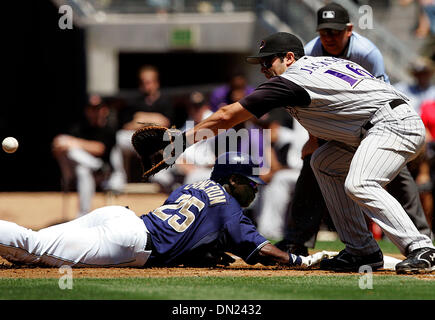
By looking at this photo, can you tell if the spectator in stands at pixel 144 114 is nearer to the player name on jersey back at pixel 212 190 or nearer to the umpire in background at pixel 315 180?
the umpire in background at pixel 315 180

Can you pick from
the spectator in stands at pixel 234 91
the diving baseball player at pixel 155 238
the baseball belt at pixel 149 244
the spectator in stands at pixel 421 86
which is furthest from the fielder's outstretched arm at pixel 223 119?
the spectator in stands at pixel 421 86

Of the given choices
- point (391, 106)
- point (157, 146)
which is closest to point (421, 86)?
point (391, 106)

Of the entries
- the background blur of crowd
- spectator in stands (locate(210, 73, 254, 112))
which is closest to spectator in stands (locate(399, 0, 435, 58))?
the background blur of crowd

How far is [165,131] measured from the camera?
558 centimetres

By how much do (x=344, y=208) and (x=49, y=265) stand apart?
92.0 inches

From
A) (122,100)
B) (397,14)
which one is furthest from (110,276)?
(397,14)

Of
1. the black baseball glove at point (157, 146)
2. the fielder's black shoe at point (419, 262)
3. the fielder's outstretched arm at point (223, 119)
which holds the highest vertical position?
the fielder's outstretched arm at point (223, 119)

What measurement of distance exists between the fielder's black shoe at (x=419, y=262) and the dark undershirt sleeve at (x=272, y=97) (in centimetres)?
138

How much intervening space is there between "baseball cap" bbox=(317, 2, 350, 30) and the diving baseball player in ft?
5.92

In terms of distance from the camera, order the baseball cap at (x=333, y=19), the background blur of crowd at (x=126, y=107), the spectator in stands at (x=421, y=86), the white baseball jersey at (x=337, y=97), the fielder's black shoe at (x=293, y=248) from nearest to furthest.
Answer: the white baseball jersey at (x=337, y=97), the baseball cap at (x=333, y=19), the fielder's black shoe at (x=293, y=248), the background blur of crowd at (x=126, y=107), the spectator in stands at (x=421, y=86)

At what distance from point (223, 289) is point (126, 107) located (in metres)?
8.57

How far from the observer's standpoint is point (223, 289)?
4.80 meters

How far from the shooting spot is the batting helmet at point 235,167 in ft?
19.6
